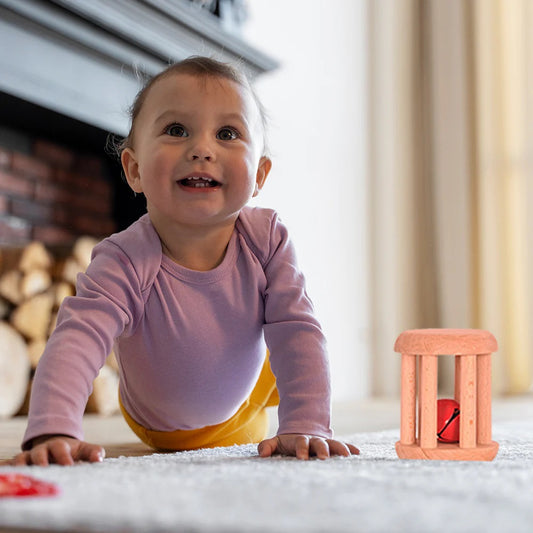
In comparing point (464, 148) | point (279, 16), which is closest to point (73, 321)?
point (279, 16)

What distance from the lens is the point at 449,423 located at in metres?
0.93

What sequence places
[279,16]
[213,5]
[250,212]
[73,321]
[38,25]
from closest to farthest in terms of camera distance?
1. [73,321]
2. [250,212]
3. [38,25]
4. [213,5]
5. [279,16]

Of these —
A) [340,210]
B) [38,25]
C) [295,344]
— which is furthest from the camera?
[340,210]

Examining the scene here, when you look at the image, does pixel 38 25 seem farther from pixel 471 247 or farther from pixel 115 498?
pixel 471 247

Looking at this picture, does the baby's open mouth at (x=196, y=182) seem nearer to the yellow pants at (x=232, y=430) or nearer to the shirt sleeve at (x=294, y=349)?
the shirt sleeve at (x=294, y=349)

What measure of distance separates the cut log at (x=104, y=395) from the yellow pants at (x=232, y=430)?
36.0 inches

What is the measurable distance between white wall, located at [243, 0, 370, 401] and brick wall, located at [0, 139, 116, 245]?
60 cm

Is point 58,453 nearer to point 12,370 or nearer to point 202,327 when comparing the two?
point 202,327

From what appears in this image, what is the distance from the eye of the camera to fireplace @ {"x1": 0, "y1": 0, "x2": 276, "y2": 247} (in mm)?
1859

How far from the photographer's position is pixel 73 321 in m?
0.92

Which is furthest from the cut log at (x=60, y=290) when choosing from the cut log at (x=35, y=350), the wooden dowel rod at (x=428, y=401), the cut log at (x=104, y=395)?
the wooden dowel rod at (x=428, y=401)

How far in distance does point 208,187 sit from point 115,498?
1.78 ft

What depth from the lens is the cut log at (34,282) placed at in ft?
6.86

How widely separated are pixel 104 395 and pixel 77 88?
816 mm
